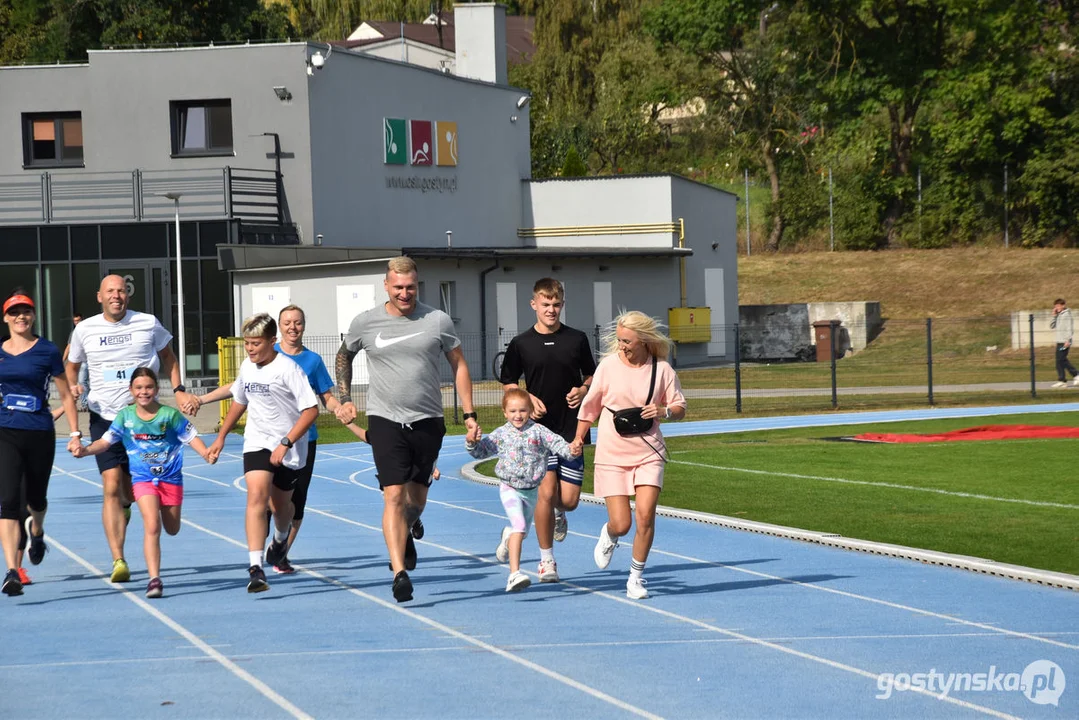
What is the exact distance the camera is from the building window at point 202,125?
4088cm

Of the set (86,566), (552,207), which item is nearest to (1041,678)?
(86,566)

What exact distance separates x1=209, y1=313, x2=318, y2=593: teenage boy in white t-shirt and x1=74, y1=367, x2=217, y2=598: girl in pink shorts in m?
0.30

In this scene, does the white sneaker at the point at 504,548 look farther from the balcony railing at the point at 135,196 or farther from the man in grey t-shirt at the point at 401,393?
the balcony railing at the point at 135,196

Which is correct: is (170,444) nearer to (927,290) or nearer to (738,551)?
(738,551)

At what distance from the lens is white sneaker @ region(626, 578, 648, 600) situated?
31.2 ft

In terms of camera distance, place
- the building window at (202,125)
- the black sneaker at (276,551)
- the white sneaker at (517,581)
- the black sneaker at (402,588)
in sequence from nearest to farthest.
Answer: the black sneaker at (402,588)
the white sneaker at (517,581)
the black sneaker at (276,551)
the building window at (202,125)

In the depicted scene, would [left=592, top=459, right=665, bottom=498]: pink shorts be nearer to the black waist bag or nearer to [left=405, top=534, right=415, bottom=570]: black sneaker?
the black waist bag

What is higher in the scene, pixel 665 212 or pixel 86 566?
pixel 665 212

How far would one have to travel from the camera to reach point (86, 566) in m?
11.5

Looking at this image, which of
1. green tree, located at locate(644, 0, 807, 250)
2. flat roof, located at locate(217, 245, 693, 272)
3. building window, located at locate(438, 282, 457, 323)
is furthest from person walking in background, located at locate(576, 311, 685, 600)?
green tree, located at locate(644, 0, 807, 250)

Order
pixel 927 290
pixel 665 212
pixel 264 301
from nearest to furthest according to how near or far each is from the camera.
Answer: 1. pixel 264 301
2. pixel 665 212
3. pixel 927 290

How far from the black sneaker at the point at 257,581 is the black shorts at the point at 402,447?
1.14 meters

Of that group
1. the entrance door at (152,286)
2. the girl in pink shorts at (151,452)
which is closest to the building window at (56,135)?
the entrance door at (152,286)

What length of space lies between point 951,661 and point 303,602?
421 centimetres
